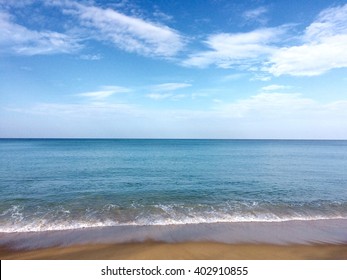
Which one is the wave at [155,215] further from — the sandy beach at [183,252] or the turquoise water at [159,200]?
the sandy beach at [183,252]

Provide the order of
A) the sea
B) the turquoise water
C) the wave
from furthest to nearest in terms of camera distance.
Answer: the turquoise water < the wave < the sea

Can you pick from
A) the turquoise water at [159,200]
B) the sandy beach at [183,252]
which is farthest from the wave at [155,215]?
the sandy beach at [183,252]

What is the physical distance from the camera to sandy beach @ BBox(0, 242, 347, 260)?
929 centimetres

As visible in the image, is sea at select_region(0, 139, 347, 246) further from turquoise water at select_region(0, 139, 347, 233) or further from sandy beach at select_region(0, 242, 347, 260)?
sandy beach at select_region(0, 242, 347, 260)

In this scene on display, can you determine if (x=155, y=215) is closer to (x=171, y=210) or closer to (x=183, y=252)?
(x=171, y=210)

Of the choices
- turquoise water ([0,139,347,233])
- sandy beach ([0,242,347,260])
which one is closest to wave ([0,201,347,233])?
turquoise water ([0,139,347,233])

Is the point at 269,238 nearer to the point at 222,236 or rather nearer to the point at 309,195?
the point at 222,236

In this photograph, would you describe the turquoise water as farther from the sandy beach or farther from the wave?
the sandy beach

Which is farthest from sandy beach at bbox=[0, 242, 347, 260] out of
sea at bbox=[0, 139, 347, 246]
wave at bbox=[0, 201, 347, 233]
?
wave at bbox=[0, 201, 347, 233]

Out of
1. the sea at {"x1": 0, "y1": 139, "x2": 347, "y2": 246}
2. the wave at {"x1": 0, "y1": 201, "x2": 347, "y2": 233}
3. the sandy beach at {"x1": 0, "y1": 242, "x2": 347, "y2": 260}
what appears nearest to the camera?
the sandy beach at {"x1": 0, "y1": 242, "x2": 347, "y2": 260}

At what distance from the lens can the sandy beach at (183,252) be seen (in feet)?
30.5

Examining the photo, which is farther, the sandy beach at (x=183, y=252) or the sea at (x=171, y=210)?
the sea at (x=171, y=210)

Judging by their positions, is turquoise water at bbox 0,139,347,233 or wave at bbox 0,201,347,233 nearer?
wave at bbox 0,201,347,233

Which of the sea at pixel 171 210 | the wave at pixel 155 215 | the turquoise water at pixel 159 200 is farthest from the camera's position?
the turquoise water at pixel 159 200
